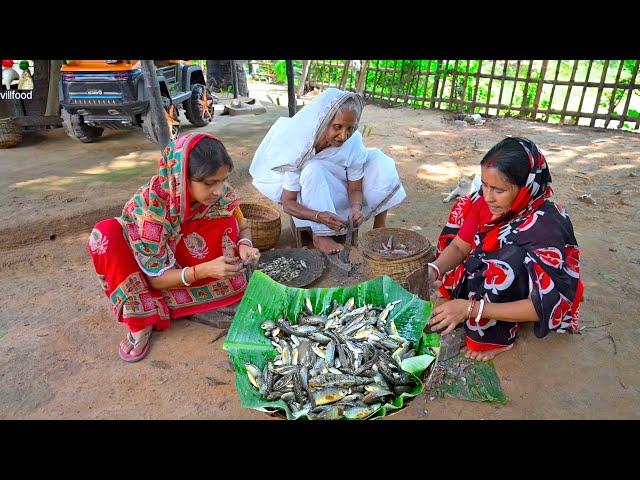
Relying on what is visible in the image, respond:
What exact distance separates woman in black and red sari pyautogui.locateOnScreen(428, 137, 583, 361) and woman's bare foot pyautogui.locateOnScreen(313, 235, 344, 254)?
138 centimetres

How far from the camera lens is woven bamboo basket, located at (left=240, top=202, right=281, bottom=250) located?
372 centimetres

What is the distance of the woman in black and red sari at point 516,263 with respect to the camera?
220 centimetres

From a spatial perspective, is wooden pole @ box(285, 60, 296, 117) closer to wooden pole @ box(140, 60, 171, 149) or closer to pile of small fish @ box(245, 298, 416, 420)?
wooden pole @ box(140, 60, 171, 149)

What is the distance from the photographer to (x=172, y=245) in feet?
8.81

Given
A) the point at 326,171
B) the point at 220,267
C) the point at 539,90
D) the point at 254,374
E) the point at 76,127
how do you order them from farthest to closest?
the point at 539,90, the point at 76,127, the point at 326,171, the point at 220,267, the point at 254,374

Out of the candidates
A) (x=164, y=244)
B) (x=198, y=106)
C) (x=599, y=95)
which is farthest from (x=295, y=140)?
(x=599, y=95)

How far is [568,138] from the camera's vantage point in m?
7.62

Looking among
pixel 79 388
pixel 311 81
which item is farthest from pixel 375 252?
pixel 311 81

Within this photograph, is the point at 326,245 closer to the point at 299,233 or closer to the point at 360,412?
the point at 299,233

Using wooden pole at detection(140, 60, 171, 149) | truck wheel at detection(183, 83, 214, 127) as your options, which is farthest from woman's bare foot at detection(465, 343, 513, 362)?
truck wheel at detection(183, 83, 214, 127)

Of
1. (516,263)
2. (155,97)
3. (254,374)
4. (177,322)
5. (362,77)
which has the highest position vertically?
(155,97)

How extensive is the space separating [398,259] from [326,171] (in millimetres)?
1117

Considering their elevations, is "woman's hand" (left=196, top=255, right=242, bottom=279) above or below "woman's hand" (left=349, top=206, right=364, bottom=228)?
above

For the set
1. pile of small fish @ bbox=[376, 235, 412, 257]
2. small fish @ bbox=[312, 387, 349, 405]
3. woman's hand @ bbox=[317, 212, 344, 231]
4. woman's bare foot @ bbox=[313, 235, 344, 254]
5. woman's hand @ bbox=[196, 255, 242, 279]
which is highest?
woman's hand @ bbox=[196, 255, 242, 279]
